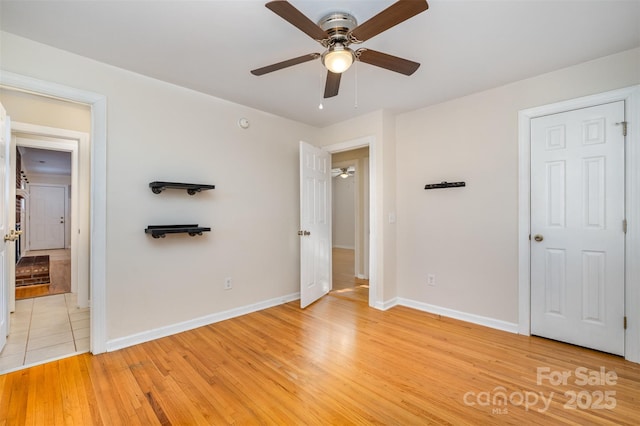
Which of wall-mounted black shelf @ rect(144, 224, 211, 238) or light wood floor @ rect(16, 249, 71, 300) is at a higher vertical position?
wall-mounted black shelf @ rect(144, 224, 211, 238)

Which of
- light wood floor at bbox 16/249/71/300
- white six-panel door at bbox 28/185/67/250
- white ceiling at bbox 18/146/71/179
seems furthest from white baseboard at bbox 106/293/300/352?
white six-panel door at bbox 28/185/67/250

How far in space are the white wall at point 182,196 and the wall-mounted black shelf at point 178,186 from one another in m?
0.07

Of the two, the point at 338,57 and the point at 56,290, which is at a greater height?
the point at 338,57

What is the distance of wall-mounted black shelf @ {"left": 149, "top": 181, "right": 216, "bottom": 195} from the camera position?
Answer: 2.63 m

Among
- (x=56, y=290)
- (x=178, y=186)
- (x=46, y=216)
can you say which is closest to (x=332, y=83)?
(x=178, y=186)

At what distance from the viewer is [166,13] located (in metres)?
1.81

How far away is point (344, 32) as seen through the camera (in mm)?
1796

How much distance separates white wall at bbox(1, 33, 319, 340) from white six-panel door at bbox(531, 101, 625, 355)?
2825mm

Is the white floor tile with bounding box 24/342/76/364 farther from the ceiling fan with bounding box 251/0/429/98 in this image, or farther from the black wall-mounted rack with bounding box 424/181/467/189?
the black wall-mounted rack with bounding box 424/181/467/189

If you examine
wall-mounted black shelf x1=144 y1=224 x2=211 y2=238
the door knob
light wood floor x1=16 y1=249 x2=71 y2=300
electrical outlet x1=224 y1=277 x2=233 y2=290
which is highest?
wall-mounted black shelf x1=144 y1=224 x2=211 y2=238

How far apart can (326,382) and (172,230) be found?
6.25 feet

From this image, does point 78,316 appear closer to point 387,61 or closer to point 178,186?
point 178,186

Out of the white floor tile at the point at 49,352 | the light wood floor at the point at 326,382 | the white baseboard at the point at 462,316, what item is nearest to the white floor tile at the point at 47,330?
the white floor tile at the point at 49,352

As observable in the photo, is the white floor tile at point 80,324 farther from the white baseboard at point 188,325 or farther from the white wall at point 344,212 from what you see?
the white wall at point 344,212
